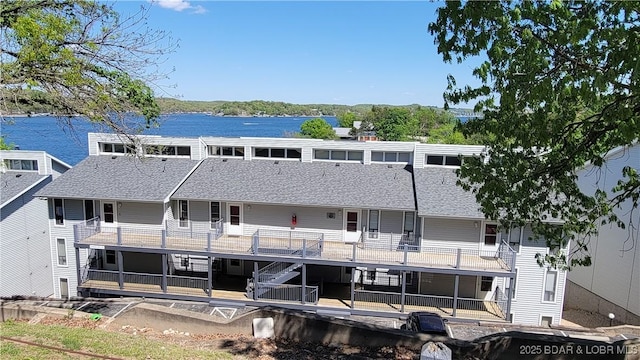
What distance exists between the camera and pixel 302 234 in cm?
1969

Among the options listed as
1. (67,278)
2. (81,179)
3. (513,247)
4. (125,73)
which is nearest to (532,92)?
(125,73)

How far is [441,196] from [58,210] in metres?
18.8

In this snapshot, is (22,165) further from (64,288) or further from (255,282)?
(255,282)

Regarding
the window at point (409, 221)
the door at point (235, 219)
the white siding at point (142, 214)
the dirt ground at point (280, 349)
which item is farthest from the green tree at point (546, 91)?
the white siding at point (142, 214)

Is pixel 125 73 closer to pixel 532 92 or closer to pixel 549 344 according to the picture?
pixel 532 92

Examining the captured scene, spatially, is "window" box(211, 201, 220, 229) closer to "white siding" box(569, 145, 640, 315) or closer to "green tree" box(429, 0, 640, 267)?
"green tree" box(429, 0, 640, 267)

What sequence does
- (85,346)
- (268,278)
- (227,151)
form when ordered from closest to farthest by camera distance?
(85,346)
(268,278)
(227,151)

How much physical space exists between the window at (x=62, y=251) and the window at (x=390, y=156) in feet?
54.4

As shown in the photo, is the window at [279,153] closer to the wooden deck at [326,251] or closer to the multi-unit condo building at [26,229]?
the wooden deck at [326,251]

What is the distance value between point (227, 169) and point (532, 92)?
58.7 feet

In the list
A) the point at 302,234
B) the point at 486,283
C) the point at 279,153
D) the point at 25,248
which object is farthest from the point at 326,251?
the point at 25,248

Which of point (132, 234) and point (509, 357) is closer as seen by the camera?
point (509, 357)

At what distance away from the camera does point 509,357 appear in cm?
840

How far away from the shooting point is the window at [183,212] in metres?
20.8
